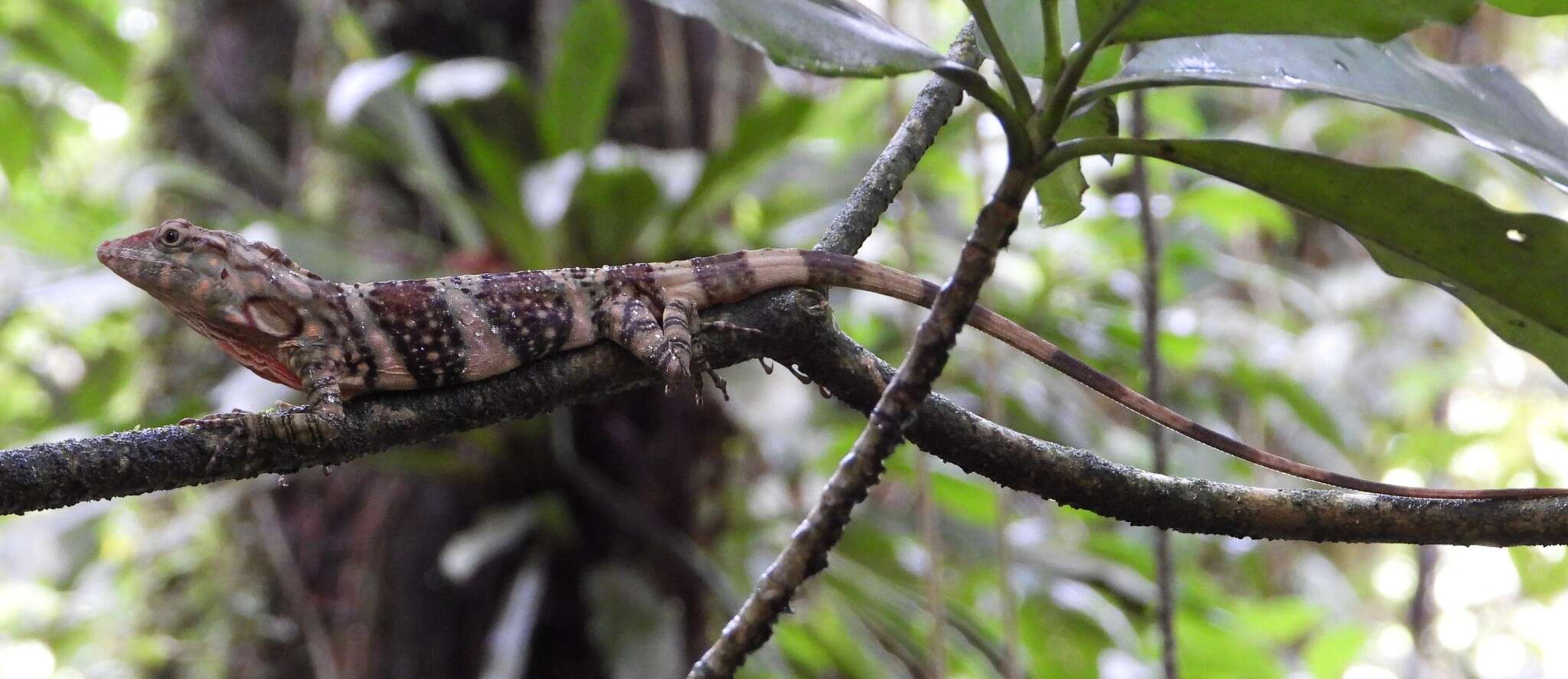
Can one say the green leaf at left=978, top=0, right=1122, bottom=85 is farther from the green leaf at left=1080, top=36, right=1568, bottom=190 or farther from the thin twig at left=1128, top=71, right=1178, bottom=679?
the thin twig at left=1128, top=71, right=1178, bottom=679

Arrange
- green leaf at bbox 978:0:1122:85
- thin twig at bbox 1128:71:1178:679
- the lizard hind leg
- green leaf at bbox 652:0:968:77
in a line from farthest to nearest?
thin twig at bbox 1128:71:1178:679
the lizard hind leg
green leaf at bbox 978:0:1122:85
green leaf at bbox 652:0:968:77

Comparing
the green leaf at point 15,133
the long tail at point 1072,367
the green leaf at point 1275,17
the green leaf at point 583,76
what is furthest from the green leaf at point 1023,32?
the green leaf at point 15,133

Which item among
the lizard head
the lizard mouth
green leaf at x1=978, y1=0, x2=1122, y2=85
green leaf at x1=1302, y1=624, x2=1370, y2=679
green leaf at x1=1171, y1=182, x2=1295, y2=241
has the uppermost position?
green leaf at x1=1171, y1=182, x2=1295, y2=241

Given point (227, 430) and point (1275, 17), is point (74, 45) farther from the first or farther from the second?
point (1275, 17)

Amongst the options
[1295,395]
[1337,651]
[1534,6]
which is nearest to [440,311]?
[1534,6]

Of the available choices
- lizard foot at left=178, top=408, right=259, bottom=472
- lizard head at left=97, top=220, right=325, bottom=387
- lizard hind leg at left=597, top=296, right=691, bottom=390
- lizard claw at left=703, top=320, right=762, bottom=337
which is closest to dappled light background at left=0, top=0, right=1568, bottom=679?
lizard hind leg at left=597, top=296, right=691, bottom=390

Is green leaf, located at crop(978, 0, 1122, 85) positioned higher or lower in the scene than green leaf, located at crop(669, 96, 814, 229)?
lower

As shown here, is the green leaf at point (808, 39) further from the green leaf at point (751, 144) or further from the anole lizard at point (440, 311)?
the green leaf at point (751, 144)
